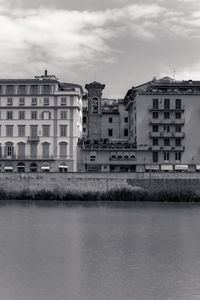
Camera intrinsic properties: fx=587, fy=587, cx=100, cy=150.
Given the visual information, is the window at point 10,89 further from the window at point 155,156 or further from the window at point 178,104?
the window at point 178,104

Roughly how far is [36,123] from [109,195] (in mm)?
25377

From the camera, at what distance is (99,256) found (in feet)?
122

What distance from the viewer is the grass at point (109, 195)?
82.7 metres

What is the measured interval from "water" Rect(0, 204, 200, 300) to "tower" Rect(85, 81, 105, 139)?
55675mm

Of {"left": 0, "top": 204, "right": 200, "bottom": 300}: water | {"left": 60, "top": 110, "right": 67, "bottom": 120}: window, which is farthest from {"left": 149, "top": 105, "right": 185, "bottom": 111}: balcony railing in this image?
{"left": 0, "top": 204, "right": 200, "bottom": 300}: water

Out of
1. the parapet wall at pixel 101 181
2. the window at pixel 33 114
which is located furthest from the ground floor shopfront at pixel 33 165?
the parapet wall at pixel 101 181

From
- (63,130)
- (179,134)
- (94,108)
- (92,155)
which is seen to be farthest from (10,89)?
(179,134)

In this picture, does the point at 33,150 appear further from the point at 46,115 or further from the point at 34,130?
the point at 46,115

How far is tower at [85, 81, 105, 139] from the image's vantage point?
116 meters

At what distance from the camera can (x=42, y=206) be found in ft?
240

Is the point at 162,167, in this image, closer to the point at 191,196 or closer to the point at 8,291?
the point at 191,196

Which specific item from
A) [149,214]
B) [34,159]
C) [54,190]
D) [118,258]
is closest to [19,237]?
[118,258]

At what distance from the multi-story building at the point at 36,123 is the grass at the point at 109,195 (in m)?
17.4

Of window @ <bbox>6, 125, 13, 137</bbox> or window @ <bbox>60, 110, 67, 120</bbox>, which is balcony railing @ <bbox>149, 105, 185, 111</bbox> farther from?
window @ <bbox>6, 125, 13, 137</bbox>
